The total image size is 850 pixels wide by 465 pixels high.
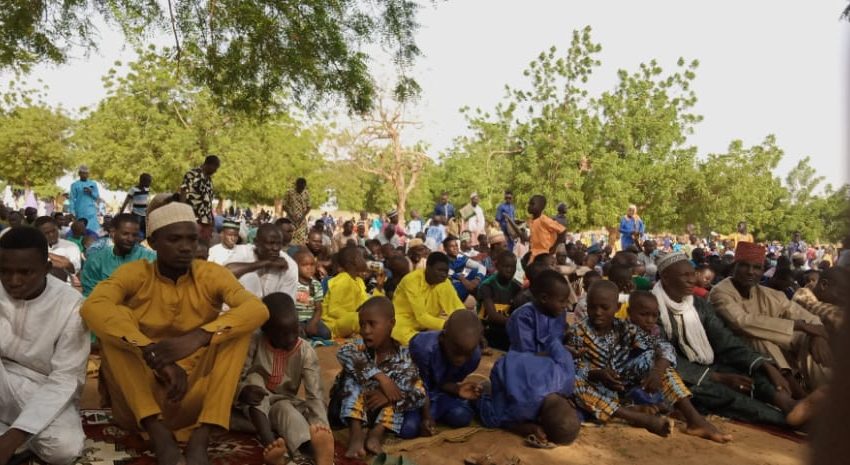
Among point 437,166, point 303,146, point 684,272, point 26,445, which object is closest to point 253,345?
point 26,445

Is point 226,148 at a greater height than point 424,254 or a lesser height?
greater

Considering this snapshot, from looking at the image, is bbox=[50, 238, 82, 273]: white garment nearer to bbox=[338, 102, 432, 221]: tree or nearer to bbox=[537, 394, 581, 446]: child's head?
bbox=[537, 394, 581, 446]: child's head

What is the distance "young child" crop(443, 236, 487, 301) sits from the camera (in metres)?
8.52

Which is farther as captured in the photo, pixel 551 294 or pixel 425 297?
pixel 425 297

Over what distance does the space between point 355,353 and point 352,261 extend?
3177 millimetres

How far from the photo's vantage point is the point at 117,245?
5.36 m

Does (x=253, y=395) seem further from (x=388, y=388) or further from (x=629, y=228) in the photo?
(x=629, y=228)

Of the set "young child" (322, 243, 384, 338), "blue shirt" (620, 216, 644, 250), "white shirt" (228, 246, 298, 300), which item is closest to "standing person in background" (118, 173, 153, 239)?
"young child" (322, 243, 384, 338)

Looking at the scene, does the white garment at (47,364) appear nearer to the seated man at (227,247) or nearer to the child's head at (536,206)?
the seated man at (227,247)

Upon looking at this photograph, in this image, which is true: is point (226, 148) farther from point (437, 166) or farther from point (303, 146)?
point (437, 166)

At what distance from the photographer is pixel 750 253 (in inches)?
220

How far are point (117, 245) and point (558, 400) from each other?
3.68m

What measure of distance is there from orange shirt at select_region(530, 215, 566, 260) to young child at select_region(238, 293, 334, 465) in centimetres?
591

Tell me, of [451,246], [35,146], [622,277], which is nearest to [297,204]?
[451,246]
